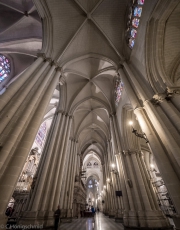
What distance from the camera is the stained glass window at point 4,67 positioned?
11391 mm

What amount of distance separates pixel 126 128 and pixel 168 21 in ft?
22.9

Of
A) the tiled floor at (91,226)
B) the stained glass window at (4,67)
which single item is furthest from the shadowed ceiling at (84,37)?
the tiled floor at (91,226)

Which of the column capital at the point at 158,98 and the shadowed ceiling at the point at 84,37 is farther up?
the shadowed ceiling at the point at 84,37

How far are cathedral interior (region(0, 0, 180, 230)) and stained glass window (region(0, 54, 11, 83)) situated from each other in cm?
11

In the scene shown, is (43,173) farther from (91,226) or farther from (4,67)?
(4,67)

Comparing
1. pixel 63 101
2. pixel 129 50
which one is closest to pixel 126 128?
pixel 129 50

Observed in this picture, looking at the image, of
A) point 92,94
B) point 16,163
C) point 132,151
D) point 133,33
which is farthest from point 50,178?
point 133,33

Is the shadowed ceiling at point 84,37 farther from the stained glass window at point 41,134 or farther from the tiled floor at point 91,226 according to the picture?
the stained glass window at point 41,134

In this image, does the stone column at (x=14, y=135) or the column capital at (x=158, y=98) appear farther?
the column capital at (x=158, y=98)

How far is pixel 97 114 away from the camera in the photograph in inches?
669

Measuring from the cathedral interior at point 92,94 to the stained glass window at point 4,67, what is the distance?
0.11 meters

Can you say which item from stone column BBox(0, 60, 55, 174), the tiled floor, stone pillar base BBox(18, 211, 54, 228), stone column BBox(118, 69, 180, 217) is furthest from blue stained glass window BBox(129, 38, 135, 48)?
stone pillar base BBox(18, 211, 54, 228)

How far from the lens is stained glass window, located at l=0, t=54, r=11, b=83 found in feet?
37.4

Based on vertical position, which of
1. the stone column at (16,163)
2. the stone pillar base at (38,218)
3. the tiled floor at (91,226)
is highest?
the stone column at (16,163)
